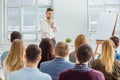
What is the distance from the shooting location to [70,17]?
9414 mm

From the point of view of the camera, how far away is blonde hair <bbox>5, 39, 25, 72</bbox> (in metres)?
3.29

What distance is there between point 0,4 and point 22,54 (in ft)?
21.4

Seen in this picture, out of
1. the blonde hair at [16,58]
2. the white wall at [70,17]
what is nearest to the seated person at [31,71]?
the blonde hair at [16,58]

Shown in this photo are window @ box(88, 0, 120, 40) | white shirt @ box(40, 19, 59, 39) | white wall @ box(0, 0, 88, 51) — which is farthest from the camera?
window @ box(88, 0, 120, 40)

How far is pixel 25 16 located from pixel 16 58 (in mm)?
6605

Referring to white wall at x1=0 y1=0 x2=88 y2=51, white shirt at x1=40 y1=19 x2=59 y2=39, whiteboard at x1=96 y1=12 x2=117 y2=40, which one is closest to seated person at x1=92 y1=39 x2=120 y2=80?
white shirt at x1=40 y1=19 x2=59 y2=39

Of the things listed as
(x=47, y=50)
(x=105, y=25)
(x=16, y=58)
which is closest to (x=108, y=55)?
(x=47, y=50)

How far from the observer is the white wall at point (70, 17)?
370 inches

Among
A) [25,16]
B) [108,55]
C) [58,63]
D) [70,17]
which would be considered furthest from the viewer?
[25,16]

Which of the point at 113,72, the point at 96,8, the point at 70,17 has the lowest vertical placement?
the point at 113,72

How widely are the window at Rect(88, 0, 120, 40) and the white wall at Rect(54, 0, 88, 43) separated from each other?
281mm

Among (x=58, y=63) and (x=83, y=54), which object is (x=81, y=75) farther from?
(x=58, y=63)

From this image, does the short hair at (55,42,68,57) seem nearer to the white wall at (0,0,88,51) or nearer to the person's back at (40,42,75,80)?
the person's back at (40,42,75,80)

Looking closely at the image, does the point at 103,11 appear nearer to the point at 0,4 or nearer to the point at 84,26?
the point at 84,26
